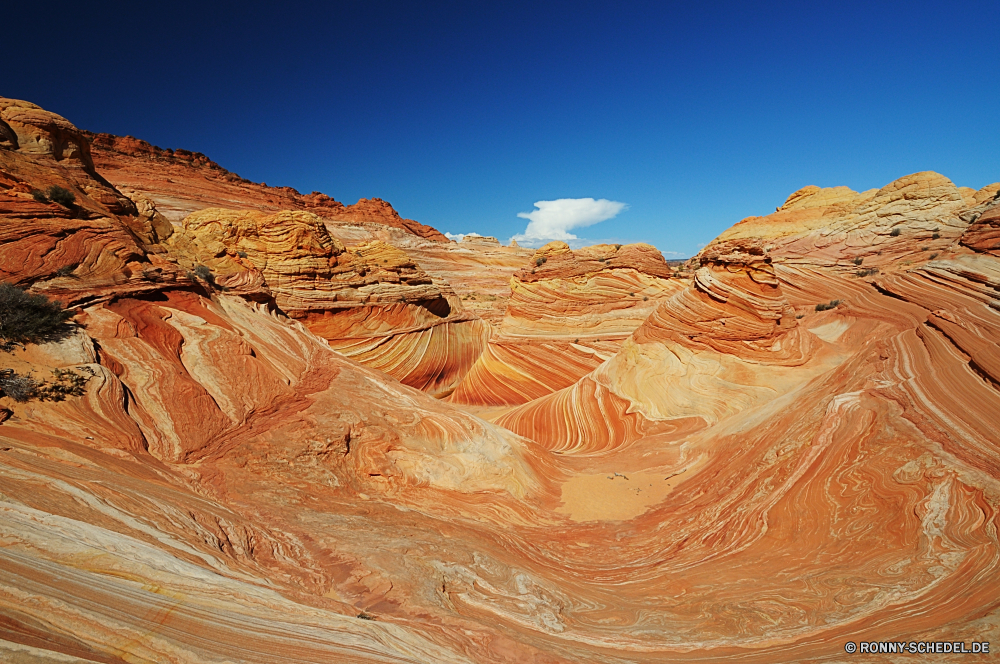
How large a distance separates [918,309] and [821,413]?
820cm

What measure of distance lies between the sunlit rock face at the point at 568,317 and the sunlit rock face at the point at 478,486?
286 cm

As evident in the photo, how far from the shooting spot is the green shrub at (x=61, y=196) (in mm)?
8188

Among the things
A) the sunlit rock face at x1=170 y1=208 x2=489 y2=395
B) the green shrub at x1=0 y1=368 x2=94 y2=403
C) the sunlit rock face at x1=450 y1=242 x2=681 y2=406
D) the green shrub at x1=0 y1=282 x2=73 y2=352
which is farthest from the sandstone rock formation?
the green shrub at x1=0 y1=368 x2=94 y2=403

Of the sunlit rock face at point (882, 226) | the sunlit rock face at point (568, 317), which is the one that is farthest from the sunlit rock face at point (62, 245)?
the sunlit rock face at point (882, 226)

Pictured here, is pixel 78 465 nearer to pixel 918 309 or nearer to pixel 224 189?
pixel 918 309

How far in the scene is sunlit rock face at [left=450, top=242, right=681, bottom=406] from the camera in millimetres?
15844

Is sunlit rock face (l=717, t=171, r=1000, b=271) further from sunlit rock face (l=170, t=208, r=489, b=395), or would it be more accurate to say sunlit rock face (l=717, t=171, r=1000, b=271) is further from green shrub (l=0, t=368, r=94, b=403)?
green shrub (l=0, t=368, r=94, b=403)

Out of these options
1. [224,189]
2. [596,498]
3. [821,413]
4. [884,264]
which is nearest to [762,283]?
[821,413]

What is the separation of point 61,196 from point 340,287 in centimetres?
1011

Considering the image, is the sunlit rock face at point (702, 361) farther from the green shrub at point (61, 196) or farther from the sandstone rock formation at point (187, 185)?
the sandstone rock formation at point (187, 185)

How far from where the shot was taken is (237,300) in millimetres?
10242

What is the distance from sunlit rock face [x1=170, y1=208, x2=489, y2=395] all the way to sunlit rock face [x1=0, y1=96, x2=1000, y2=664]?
188 inches

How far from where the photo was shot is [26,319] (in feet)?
18.7

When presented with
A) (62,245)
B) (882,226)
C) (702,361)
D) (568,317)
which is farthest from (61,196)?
(882,226)
